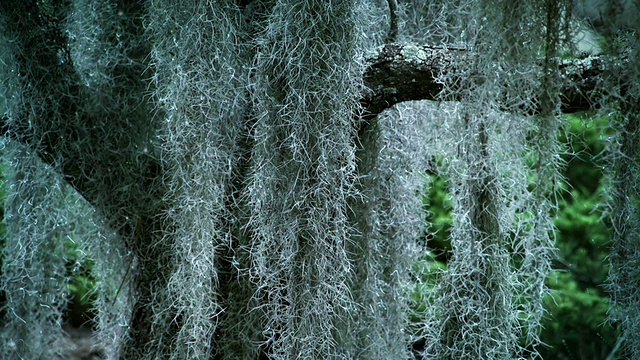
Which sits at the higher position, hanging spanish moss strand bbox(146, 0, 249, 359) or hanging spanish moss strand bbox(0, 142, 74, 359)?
hanging spanish moss strand bbox(146, 0, 249, 359)

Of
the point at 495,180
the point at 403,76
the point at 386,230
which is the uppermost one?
the point at 403,76

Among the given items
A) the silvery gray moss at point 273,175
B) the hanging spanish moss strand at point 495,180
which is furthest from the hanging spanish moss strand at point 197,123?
the hanging spanish moss strand at point 495,180

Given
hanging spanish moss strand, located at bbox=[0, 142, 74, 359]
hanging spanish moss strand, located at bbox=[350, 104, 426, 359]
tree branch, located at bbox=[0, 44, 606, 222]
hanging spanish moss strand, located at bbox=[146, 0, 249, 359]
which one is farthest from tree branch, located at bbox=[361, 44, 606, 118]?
hanging spanish moss strand, located at bbox=[0, 142, 74, 359]

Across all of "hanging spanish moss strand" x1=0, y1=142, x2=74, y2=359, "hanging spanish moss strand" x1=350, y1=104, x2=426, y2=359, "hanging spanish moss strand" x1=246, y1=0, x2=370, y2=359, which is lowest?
"hanging spanish moss strand" x1=0, y1=142, x2=74, y2=359

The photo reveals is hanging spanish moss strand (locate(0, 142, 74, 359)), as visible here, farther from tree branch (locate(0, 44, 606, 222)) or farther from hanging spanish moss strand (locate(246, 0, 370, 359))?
tree branch (locate(0, 44, 606, 222))

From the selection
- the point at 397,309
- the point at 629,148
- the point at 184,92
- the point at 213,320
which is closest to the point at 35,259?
the point at 213,320

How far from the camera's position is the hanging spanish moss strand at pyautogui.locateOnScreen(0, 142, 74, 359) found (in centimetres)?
214

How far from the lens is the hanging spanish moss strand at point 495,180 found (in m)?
1.51

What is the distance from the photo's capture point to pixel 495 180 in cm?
180

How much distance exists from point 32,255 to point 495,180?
Result: 4.60ft

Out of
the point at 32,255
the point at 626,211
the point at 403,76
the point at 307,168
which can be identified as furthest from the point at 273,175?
the point at 32,255

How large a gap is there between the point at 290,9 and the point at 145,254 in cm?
88

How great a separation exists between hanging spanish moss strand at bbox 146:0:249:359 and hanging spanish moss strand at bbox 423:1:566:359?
557mm

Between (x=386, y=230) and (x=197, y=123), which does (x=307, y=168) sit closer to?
(x=197, y=123)
